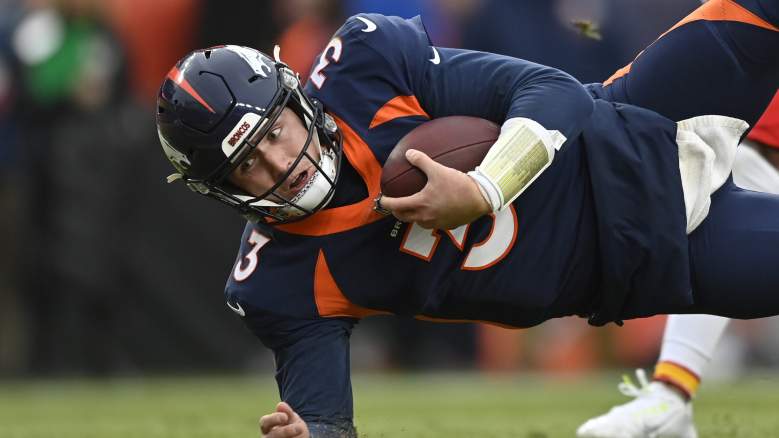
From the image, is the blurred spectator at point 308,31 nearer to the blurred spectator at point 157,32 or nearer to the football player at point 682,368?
the blurred spectator at point 157,32

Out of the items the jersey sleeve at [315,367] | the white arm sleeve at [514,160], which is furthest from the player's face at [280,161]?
the white arm sleeve at [514,160]

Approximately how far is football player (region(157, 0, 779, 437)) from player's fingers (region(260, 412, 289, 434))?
15 centimetres

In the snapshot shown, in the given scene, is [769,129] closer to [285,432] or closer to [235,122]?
[235,122]

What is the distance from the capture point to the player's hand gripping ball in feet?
9.53

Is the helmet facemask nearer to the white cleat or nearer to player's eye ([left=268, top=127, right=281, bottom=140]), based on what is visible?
player's eye ([left=268, top=127, right=281, bottom=140])

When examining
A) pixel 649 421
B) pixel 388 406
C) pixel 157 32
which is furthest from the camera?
pixel 157 32

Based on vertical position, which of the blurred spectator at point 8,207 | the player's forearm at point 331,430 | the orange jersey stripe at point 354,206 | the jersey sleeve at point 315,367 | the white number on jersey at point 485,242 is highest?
the orange jersey stripe at point 354,206

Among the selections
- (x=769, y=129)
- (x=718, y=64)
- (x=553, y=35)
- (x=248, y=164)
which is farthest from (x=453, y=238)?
(x=553, y=35)

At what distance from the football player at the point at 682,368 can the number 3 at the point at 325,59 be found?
1.47m

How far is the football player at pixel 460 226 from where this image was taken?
3.18 m

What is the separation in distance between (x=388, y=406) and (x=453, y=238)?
10.0 ft

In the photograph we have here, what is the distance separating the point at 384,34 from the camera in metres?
3.33

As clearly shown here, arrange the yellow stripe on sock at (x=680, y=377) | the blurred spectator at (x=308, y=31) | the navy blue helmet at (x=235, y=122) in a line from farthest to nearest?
the blurred spectator at (x=308, y=31) → the yellow stripe on sock at (x=680, y=377) → the navy blue helmet at (x=235, y=122)

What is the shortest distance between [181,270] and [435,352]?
1696 mm
